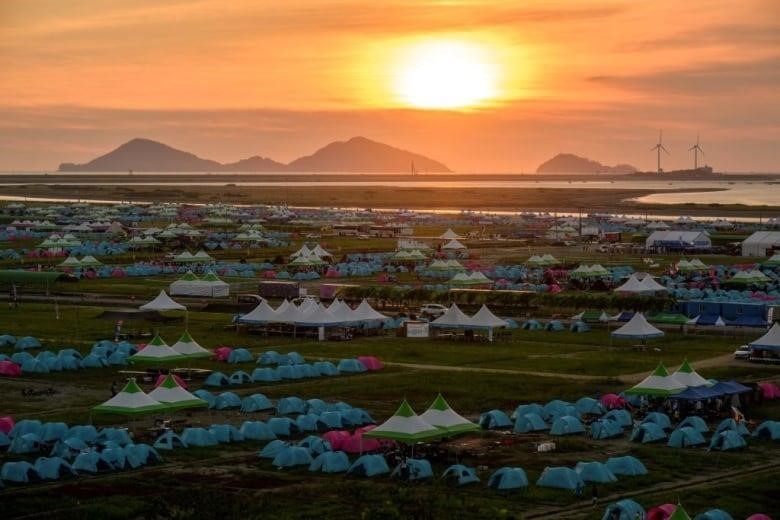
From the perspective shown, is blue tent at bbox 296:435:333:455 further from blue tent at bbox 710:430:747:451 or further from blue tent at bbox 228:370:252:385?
blue tent at bbox 228:370:252:385

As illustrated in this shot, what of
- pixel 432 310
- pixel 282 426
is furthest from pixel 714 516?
pixel 432 310

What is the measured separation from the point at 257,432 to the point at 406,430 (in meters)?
5.22

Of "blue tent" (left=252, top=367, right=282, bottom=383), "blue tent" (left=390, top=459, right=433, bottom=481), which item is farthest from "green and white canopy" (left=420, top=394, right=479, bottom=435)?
"blue tent" (left=252, top=367, right=282, bottom=383)

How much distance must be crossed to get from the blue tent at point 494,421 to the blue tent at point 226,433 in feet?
23.0

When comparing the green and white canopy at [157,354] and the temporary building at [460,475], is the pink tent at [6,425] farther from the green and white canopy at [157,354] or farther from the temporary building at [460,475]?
the temporary building at [460,475]

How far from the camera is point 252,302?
223 ft

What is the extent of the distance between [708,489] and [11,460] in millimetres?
17481

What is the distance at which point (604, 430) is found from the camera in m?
34.8

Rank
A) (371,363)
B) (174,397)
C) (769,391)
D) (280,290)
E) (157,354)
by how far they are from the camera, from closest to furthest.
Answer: (174,397) < (769,391) < (157,354) < (371,363) < (280,290)

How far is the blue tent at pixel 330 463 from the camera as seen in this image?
30930 millimetres

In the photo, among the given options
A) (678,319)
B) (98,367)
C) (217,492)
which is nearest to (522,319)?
(678,319)

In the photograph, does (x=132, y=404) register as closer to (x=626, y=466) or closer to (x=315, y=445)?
(x=315, y=445)

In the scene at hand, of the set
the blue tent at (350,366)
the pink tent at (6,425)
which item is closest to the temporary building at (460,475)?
the pink tent at (6,425)

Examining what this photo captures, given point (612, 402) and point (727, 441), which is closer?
point (727, 441)
